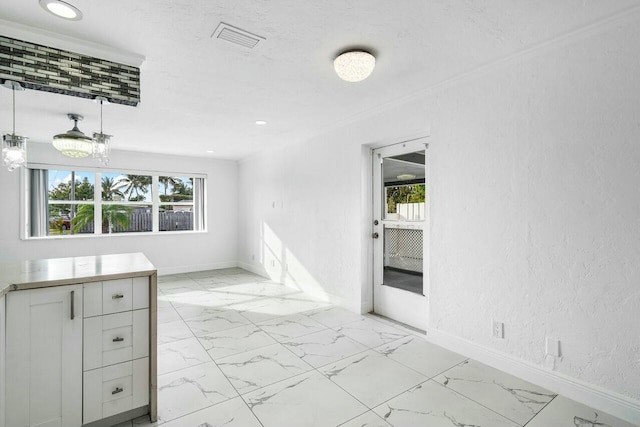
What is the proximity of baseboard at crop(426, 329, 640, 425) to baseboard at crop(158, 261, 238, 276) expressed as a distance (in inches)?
201

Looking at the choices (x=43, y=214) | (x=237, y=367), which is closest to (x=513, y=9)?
(x=237, y=367)

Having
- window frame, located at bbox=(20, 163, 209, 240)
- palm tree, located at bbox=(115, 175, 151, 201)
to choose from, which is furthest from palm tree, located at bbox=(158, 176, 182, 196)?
palm tree, located at bbox=(115, 175, 151, 201)

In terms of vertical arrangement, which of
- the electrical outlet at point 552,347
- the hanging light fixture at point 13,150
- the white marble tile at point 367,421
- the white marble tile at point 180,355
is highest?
the hanging light fixture at point 13,150

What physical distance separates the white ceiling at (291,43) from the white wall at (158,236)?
1.82 metres

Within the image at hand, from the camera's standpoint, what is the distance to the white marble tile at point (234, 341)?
2842 mm

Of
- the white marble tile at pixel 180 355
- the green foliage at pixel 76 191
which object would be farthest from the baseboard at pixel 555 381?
the green foliage at pixel 76 191

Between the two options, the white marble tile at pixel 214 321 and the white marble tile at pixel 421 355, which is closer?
the white marble tile at pixel 421 355

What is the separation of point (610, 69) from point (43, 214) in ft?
23.8

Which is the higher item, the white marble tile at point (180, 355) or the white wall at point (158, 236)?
the white wall at point (158, 236)

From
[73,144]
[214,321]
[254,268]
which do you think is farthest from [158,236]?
[73,144]

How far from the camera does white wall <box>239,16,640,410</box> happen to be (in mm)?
1890

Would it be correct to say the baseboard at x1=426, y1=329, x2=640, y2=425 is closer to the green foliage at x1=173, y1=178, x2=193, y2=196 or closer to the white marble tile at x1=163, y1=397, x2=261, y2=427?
the white marble tile at x1=163, y1=397, x2=261, y2=427

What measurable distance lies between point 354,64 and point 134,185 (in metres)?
5.37

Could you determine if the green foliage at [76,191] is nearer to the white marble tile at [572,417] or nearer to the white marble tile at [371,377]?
the white marble tile at [371,377]
